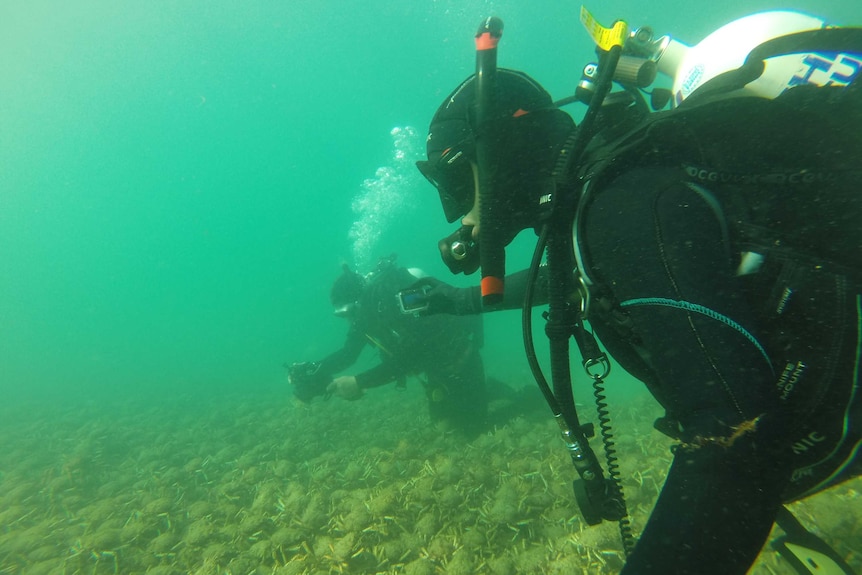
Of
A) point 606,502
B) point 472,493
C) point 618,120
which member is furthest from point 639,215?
point 472,493

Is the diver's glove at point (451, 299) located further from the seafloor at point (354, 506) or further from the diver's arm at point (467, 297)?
the seafloor at point (354, 506)

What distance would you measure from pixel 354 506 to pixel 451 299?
10.0 feet

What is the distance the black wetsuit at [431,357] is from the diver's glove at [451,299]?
4001mm

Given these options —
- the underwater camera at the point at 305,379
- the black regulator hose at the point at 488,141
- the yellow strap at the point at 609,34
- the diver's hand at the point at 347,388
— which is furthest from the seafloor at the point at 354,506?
the yellow strap at the point at 609,34

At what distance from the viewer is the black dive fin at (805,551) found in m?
1.87

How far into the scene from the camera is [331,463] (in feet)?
24.4

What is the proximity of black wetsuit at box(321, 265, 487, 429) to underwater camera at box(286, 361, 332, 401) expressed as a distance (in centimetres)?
23

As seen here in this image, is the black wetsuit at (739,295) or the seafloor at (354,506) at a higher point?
the black wetsuit at (739,295)

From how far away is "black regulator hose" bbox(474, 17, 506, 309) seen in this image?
184cm

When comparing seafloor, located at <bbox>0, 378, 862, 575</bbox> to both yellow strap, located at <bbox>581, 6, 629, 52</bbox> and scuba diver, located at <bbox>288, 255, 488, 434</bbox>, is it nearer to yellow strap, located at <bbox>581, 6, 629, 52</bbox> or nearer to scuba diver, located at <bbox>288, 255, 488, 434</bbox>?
scuba diver, located at <bbox>288, 255, 488, 434</bbox>

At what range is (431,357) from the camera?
27.3 ft

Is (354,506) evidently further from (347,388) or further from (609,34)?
(609,34)

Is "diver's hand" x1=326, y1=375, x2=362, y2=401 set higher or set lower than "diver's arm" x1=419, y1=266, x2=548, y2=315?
lower

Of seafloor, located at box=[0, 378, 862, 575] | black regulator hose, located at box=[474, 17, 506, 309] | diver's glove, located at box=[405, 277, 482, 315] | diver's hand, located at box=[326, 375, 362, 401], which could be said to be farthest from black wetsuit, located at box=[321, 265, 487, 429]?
black regulator hose, located at box=[474, 17, 506, 309]
